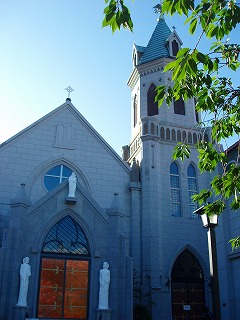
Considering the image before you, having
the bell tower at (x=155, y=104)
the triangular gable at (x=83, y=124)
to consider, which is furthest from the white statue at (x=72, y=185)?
the bell tower at (x=155, y=104)

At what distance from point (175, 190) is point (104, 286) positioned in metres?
8.80

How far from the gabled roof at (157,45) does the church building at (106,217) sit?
11cm

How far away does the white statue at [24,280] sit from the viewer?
1578 centimetres

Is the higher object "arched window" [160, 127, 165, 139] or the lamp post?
"arched window" [160, 127, 165, 139]

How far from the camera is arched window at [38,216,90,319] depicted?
16.7m

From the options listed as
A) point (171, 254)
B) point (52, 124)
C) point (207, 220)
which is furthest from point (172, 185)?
point (207, 220)

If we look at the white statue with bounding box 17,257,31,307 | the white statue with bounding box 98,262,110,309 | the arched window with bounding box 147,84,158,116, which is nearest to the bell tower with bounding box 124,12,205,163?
the arched window with bounding box 147,84,158,116

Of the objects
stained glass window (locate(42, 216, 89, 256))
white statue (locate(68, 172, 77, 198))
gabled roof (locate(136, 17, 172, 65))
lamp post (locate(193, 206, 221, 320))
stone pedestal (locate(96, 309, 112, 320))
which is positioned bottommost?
stone pedestal (locate(96, 309, 112, 320))

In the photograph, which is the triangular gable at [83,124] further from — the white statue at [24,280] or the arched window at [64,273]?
the white statue at [24,280]

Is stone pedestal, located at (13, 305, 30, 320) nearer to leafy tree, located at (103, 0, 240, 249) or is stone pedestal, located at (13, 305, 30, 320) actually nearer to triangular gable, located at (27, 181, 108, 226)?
triangular gable, located at (27, 181, 108, 226)

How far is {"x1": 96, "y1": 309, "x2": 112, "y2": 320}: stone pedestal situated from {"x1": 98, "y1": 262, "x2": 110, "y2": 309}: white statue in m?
0.18

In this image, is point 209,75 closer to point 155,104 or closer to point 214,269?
point 214,269

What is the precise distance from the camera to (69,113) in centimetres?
2422

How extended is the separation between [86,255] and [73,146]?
7.46 meters
